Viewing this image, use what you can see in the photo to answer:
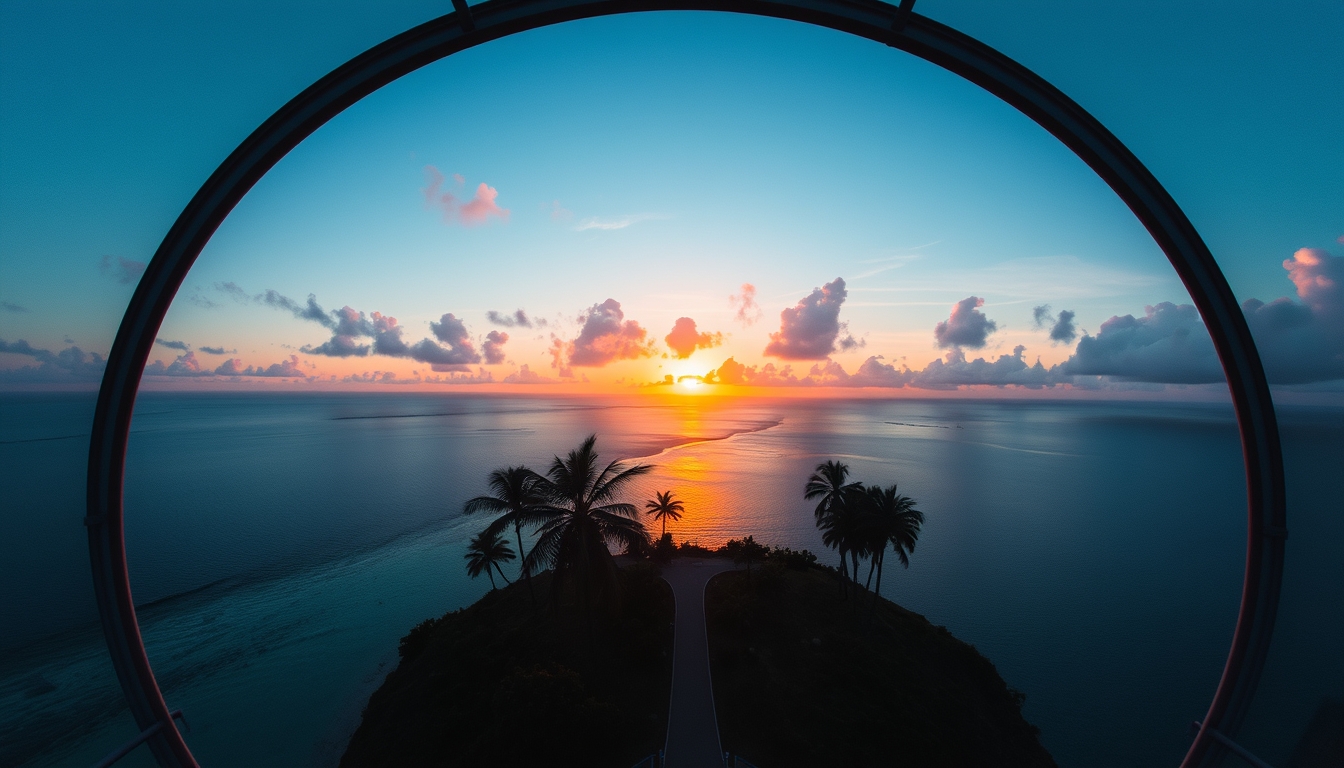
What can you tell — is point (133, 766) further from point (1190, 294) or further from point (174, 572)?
point (1190, 294)

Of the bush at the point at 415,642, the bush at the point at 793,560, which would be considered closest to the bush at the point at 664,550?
the bush at the point at 793,560

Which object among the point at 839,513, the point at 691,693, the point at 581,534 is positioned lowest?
the point at 691,693

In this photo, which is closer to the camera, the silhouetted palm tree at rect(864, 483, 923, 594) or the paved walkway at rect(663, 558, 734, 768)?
the paved walkway at rect(663, 558, 734, 768)

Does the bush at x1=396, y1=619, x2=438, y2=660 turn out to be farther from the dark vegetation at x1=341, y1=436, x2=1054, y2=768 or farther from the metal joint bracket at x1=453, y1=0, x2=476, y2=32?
the metal joint bracket at x1=453, y1=0, x2=476, y2=32

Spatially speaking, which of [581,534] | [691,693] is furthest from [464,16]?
[691,693]

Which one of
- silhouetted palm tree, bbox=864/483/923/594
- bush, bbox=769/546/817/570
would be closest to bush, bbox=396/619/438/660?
bush, bbox=769/546/817/570

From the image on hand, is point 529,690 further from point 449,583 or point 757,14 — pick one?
point 449,583
